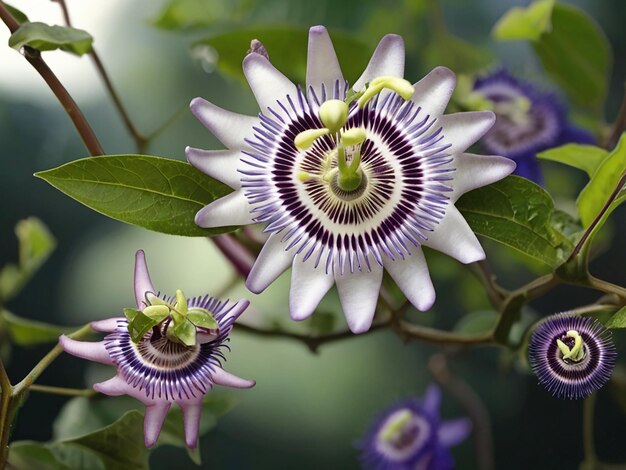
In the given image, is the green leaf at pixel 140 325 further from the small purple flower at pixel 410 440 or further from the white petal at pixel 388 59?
the small purple flower at pixel 410 440

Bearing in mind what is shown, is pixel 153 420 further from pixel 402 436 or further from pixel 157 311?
pixel 402 436

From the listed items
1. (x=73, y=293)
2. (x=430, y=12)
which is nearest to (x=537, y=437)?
(x=430, y=12)

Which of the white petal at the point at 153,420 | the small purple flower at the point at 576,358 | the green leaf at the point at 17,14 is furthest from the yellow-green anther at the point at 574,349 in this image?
the green leaf at the point at 17,14

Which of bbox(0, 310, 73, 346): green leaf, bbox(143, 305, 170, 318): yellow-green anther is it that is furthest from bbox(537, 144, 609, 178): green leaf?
bbox(0, 310, 73, 346): green leaf

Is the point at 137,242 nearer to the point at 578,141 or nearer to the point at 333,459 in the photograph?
the point at 333,459

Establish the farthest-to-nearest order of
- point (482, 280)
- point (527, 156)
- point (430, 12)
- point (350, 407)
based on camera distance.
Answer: point (350, 407), point (430, 12), point (527, 156), point (482, 280)

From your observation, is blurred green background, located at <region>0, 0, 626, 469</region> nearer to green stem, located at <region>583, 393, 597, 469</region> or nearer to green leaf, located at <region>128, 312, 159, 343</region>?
green stem, located at <region>583, 393, 597, 469</region>
